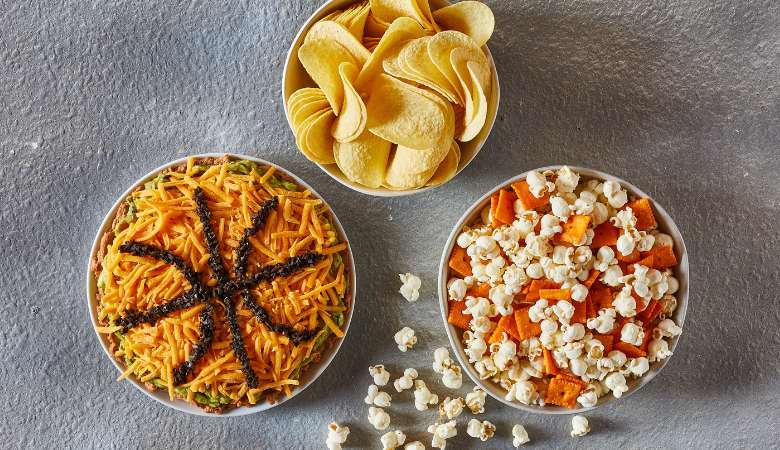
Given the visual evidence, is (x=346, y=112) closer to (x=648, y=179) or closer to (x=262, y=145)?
(x=262, y=145)

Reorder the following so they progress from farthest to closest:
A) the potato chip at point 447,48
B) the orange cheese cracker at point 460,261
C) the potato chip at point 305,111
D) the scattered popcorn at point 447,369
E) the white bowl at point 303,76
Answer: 1. the scattered popcorn at point 447,369
2. the orange cheese cracker at point 460,261
3. the white bowl at point 303,76
4. the potato chip at point 305,111
5. the potato chip at point 447,48

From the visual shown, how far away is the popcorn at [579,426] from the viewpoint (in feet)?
7.00

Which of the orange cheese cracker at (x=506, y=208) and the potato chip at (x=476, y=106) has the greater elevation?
the potato chip at (x=476, y=106)

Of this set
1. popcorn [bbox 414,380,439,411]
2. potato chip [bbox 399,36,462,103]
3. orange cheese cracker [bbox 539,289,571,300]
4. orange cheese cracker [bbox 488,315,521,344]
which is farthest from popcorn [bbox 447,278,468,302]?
potato chip [bbox 399,36,462,103]

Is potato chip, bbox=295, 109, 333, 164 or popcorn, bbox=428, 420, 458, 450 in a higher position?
potato chip, bbox=295, 109, 333, 164

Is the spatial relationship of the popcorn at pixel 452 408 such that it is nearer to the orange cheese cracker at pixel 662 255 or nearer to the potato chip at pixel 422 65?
the orange cheese cracker at pixel 662 255

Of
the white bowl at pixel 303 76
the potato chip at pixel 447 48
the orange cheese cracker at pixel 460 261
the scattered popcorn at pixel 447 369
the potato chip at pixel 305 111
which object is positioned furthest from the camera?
the scattered popcorn at pixel 447 369

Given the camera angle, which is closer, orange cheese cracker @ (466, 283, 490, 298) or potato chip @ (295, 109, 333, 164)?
potato chip @ (295, 109, 333, 164)

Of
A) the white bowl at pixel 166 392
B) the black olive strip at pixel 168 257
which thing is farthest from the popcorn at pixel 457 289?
the black olive strip at pixel 168 257

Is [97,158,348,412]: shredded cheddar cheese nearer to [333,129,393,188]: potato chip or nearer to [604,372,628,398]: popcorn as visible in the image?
[333,129,393,188]: potato chip

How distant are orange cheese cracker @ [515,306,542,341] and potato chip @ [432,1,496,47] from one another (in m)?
1.00

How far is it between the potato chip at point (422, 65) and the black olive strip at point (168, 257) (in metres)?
1.02

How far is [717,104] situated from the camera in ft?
7.11

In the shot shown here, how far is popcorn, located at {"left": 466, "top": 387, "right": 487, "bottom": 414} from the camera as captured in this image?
83.8 inches
